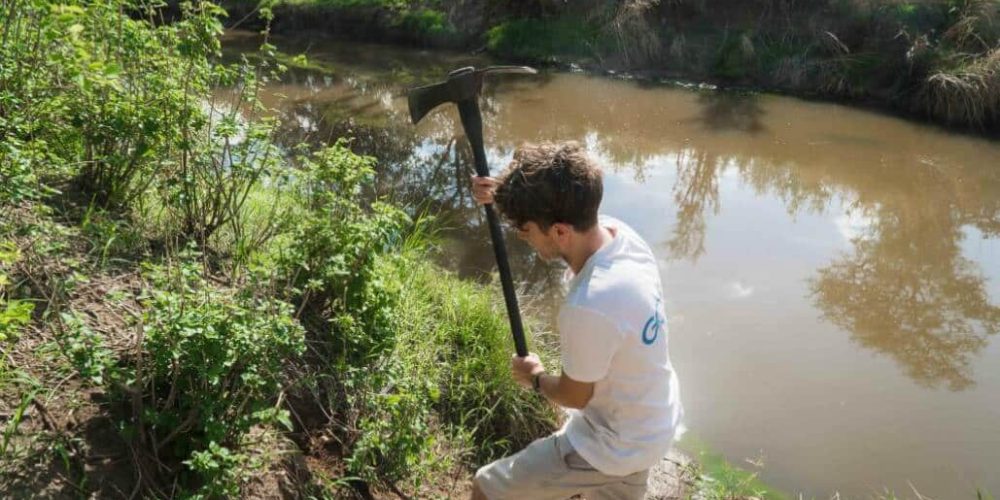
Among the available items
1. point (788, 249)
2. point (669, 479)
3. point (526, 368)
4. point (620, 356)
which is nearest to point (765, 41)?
point (788, 249)

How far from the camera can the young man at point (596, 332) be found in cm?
195

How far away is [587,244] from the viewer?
209 centimetres

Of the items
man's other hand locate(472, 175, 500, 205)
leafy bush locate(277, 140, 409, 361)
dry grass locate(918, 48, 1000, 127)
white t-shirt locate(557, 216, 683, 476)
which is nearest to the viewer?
white t-shirt locate(557, 216, 683, 476)

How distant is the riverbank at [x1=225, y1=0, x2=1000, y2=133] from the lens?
10.1 m

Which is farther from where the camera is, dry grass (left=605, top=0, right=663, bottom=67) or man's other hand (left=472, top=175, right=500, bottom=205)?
dry grass (left=605, top=0, right=663, bottom=67)

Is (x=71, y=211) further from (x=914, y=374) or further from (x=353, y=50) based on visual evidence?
(x=353, y=50)

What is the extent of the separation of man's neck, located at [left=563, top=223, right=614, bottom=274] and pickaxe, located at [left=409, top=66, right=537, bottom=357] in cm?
53

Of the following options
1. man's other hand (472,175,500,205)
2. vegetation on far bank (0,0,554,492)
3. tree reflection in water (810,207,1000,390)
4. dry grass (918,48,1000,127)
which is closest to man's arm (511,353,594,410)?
man's other hand (472,175,500,205)

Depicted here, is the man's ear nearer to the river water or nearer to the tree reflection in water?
the river water

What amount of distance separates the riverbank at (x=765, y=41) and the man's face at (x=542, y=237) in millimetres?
9789

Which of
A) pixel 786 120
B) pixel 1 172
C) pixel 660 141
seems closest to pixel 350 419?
pixel 1 172

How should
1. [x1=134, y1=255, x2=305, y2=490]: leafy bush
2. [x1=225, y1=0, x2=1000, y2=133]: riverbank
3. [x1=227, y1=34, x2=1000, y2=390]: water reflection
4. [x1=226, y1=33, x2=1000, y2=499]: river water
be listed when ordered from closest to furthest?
[x1=134, y1=255, x2=305, y2=490]: leafy bush → [x1=226, y1=33, x2=1000, y2=499]: river water → [x1=227, y1=34, x2=1000, y2=390]: water reflection → [x1=225, y1=0, x2=1000, y2=133]: riverbank

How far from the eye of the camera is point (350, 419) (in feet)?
9.93

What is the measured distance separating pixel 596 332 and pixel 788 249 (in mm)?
5013
